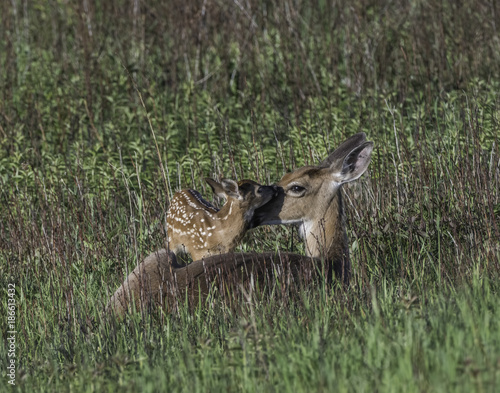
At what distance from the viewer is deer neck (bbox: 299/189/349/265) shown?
564 centimetres

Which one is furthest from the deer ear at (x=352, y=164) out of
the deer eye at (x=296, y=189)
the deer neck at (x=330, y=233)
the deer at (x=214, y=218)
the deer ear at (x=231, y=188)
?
the deer ear at (x=231, y=188)

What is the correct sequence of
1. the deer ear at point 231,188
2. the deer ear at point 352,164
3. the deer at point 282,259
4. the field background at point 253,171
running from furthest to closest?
the deer ear at point 352,164 < the deer ear at point 231,188 < the deer at point 282,259 < the field background at point 253,171

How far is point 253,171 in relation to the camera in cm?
773

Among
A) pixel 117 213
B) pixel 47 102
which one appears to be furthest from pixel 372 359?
pixel 47 102

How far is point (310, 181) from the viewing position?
5762mm

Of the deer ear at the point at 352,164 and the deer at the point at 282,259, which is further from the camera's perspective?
the deer ear at the point at 352,164

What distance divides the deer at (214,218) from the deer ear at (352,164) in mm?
430

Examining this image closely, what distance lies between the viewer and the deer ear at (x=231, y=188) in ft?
18.3

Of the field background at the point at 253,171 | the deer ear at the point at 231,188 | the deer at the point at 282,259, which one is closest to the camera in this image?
the field background at the point at 253,171

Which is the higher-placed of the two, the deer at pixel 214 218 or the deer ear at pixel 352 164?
the deer ear at pixel 352 164

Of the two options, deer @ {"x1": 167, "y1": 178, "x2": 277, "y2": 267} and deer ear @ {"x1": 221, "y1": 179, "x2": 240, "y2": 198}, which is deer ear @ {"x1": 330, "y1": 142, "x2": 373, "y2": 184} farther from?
deer ear @ {"x1": 221, "y1": 179, "x2": 240, "y2": 198}

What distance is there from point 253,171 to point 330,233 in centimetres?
214

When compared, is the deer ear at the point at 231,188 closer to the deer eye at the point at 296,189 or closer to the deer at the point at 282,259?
the deer at the point at 282,259

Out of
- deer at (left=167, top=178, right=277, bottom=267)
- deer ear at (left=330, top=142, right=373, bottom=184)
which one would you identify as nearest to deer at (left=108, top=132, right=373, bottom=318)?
deer ear at (left=330, top=142, right=373, bottom=184)
